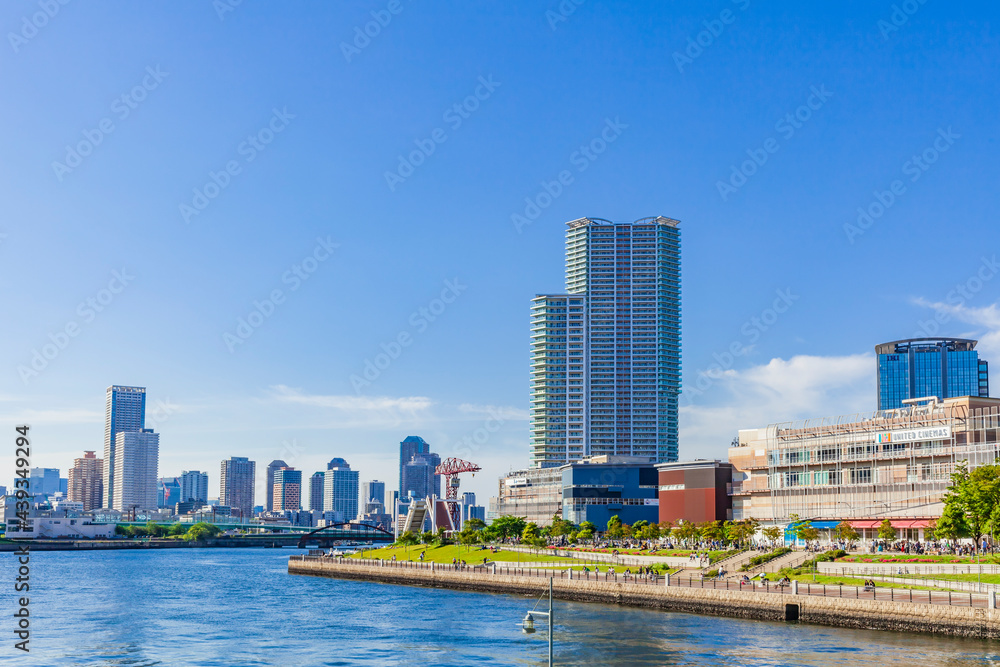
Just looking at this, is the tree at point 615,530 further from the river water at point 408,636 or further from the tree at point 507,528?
the river water at point 408,636

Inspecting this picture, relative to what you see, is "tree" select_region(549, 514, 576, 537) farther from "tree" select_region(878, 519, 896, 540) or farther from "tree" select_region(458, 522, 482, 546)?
"tree" select_region(878, 519, 896, 540)

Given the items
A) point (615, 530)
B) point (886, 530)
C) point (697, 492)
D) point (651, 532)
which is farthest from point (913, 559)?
point (697, 492)

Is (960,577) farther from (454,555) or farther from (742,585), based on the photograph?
(454,555)

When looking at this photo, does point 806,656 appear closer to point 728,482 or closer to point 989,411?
point 989,411

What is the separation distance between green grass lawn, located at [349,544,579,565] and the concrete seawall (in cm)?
1286

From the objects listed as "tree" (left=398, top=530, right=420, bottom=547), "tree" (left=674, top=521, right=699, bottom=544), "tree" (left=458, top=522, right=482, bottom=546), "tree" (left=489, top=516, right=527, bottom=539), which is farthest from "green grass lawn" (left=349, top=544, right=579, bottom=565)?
"tree" (left=674, top=521, right=699, bottom=544)

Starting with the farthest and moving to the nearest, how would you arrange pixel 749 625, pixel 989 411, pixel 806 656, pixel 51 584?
pixel 51 584 → pixel 989 411 → pixel 749 625 → pixel 806 656

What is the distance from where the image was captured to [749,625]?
8306cm

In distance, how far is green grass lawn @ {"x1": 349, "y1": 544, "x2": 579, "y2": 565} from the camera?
5714 inches

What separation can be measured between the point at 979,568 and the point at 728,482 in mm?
→ 83608

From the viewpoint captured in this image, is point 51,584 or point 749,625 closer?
point 749,625

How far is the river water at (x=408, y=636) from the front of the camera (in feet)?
227

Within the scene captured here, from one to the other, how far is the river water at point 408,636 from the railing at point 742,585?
14.4 feet

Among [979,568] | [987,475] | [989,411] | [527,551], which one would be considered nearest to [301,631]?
[979,568]
